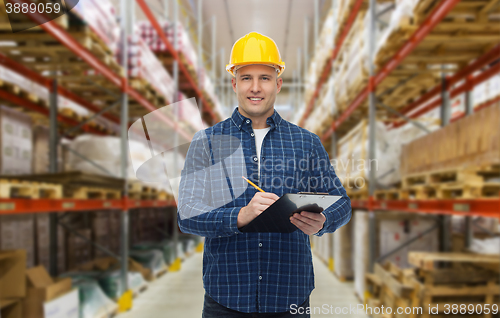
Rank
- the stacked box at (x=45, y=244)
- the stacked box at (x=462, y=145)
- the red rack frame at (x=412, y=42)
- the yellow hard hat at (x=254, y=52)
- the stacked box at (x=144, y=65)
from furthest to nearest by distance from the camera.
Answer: the stacked box at (x=144, y=65)
the stacked box at (x=45, y=244)
the red rack frame at (x=412, y=42)
the stacked box at (x=462, y=145)
the yellow hard hat at (x=254, y=52)

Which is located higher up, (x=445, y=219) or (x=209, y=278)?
(x=209, y=278)

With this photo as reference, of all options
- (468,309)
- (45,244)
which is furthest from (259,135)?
(45,244)

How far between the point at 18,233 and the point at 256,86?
16.8 ft

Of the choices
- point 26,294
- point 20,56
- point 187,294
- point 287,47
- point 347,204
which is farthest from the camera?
point 187,294

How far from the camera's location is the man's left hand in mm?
1056

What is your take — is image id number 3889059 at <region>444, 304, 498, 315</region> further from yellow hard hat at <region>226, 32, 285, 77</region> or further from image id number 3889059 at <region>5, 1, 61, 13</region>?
image id number 3889059 at <region>5, 1, 61, 13</region>

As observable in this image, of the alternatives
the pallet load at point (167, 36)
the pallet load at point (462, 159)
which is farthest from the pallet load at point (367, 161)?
the pallet load at point (167, 36)

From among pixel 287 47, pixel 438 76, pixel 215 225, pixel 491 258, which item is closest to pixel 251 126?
pixel 215 225

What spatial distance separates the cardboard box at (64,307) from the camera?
3.58m

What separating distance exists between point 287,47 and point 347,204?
1.96 meters

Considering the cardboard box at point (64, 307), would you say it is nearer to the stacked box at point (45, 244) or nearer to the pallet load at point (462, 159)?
the stacked box at point (45, 244)

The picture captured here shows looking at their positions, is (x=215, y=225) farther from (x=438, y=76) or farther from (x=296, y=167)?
(x=438, y=76)

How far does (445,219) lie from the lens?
506 cm

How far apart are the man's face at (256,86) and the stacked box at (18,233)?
4.87m
